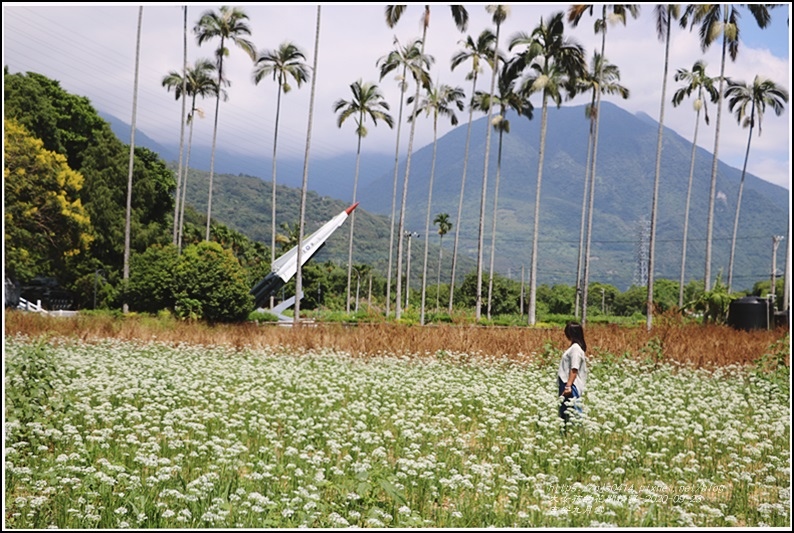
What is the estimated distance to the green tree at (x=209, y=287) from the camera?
30172mm

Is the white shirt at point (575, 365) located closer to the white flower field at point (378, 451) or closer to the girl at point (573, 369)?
the girl at point (573, 369)

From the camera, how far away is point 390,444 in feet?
28.0

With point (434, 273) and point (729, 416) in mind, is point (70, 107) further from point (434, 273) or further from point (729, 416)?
point (434, 273)

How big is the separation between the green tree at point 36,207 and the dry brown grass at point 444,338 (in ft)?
25.9

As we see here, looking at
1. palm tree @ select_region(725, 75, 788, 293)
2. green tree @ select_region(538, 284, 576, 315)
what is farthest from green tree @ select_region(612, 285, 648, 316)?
palm tree @ select_region(725, 75, 788, 293)

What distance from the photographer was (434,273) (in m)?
139

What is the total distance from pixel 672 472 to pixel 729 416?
3.02 meters

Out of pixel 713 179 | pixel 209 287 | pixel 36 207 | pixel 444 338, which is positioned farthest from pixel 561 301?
pixel 444 338

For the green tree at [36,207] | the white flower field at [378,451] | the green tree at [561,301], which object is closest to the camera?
the white flower field at [378,451]

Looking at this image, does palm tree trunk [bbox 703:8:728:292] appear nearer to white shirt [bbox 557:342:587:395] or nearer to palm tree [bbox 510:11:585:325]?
palm tree [bbox 510:11:585:325]

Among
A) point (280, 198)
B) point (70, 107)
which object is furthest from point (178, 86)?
point (280, 198)

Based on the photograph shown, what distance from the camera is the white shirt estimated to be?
9656 millimetres

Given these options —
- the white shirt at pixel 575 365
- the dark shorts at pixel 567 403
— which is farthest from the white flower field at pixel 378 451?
the white shirt at pixel 575 365

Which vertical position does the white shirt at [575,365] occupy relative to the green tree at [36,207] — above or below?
below
